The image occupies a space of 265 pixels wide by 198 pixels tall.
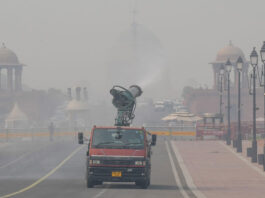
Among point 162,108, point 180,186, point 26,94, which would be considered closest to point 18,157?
point 180,186

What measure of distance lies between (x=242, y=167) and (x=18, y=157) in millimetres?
14855

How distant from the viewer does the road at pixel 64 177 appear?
80.8 feet

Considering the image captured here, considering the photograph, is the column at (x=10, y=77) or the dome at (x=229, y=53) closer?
the column at (x=10, y=77)

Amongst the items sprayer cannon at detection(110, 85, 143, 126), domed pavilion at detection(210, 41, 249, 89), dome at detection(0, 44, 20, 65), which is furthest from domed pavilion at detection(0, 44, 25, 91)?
sprayer cannon at detection(110, 85, 143, 126)

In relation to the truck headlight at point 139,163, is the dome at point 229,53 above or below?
above

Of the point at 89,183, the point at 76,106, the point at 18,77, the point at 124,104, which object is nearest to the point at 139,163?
the point at 89,183

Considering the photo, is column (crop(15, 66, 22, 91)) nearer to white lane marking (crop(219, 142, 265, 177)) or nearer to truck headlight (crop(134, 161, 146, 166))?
white lane marking (crop(219, 142, 265, 177))

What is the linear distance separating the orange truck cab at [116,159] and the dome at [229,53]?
450 ft

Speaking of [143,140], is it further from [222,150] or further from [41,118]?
[41,118]

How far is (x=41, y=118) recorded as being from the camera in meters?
173

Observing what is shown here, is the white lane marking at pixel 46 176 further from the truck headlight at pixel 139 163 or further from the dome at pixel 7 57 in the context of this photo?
the dome at pixel 7 57

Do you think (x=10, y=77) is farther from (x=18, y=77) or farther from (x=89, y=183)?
(x=89, y=183)

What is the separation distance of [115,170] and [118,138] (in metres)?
1.25

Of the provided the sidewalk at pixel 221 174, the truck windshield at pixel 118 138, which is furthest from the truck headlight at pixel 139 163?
the sidewalk at pixel 221 174
